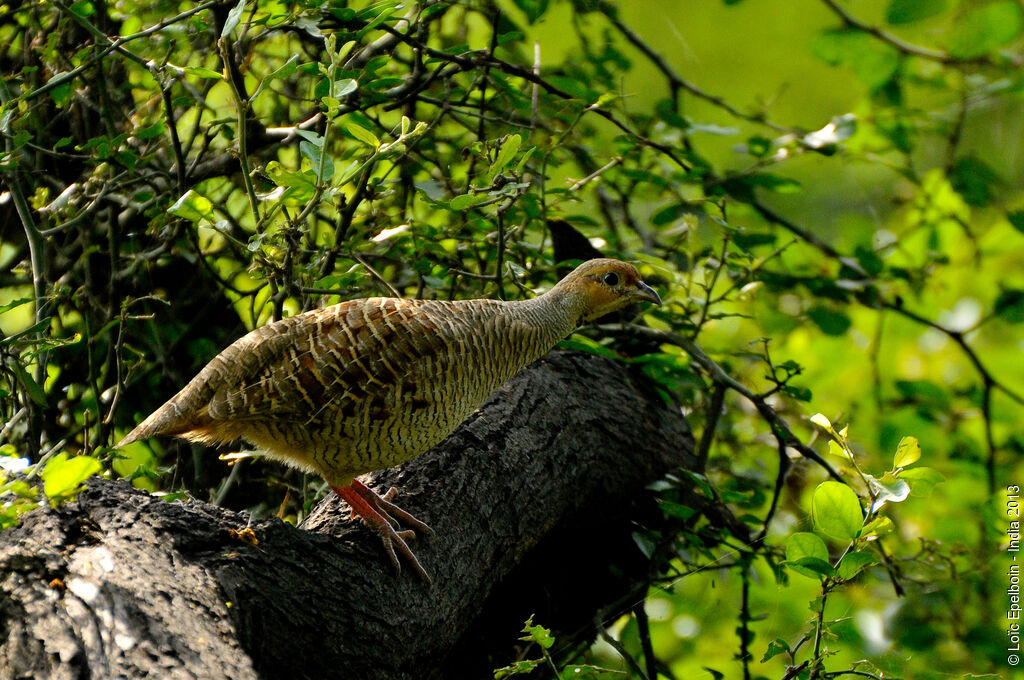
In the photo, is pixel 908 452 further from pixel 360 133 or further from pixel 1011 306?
pixel 1011 306

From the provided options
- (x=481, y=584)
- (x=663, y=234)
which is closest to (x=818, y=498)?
(x=481, y=584)

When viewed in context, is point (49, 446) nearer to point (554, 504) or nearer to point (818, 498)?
point (554, 504)

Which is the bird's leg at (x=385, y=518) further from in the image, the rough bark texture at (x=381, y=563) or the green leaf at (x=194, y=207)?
the green leaf at (x=194, y=207)

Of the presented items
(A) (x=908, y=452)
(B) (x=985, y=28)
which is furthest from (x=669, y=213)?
(A) (x=908, y=452)

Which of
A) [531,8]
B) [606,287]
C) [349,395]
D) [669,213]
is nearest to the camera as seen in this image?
[349,395]

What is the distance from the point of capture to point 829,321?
361 centimetres

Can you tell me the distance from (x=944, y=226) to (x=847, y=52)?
2009mm

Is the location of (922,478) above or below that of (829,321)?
above

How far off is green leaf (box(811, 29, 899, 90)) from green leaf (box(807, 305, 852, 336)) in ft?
4.43

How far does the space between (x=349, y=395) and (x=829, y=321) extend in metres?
2.30

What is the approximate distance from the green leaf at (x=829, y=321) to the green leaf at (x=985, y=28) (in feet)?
4.87

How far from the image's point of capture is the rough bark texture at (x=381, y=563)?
4.97 feet

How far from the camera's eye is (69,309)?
10.2ft

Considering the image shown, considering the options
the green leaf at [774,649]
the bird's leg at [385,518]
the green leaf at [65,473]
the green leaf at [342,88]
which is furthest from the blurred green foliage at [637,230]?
the green leaf at [65,473]
